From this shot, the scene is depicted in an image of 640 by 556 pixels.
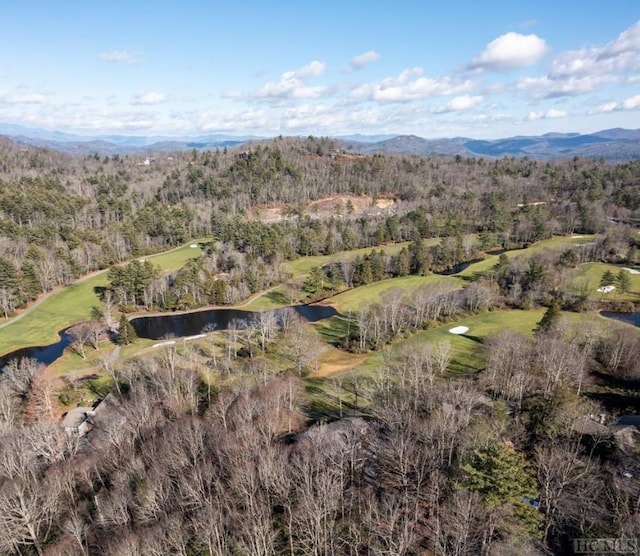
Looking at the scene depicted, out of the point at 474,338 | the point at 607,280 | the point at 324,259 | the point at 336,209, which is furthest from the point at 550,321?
the point at 336,209

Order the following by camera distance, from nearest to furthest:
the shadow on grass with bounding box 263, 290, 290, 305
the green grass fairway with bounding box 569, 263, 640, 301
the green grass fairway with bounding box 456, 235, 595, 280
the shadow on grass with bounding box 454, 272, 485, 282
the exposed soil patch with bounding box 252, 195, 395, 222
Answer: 1. the green grass fairway with bounding box 569, 263, 640, 301
2. the shadow on grass with bounding box 263, 290, 290, 305
3. the shadow on grass with bounding box 454, 272, 485, 282
4. the green grass fairway with bounding box 456, 235, 595, 280
5. the exposed soil patch with bounding box 252, 195, 395, 222

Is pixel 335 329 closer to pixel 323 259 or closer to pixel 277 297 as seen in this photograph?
pixel 277 297

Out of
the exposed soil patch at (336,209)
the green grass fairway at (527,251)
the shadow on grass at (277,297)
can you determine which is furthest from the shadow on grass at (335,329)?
the exposed soil patch at (336,209)

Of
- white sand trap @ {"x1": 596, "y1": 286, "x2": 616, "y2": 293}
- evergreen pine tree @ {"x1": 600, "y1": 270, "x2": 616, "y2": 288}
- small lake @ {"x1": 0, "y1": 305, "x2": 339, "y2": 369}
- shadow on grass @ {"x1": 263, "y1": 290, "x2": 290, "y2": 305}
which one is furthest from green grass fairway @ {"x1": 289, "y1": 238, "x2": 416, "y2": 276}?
evergreen pine tree @ {"x1": 600, "y1": 270, "x2": 616, "y2": 288}

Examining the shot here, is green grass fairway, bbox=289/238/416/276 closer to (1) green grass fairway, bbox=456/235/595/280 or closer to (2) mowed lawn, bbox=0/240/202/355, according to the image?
(1) green grass fairway, bbox=456/235/595/280

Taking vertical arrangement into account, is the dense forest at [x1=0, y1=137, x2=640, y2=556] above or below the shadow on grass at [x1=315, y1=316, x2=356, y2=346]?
above
